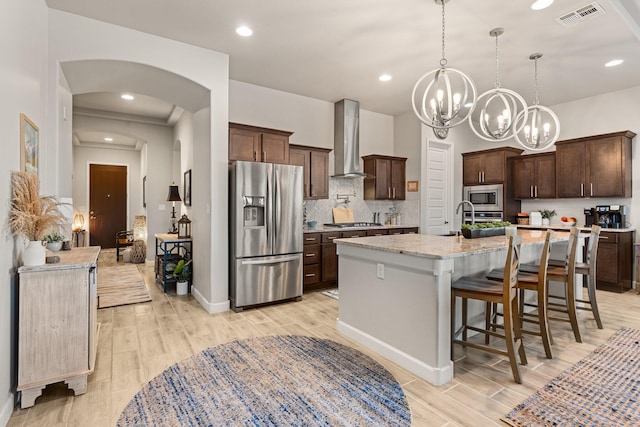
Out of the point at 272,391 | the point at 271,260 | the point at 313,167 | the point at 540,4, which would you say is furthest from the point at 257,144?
the point at 540,4

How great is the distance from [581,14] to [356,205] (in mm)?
3987

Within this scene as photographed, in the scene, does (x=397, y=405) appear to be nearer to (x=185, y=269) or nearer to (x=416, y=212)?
(x=185, y=269)

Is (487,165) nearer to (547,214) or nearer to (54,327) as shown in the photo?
(547,214)

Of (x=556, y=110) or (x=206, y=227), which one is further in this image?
(x=556, y=110)

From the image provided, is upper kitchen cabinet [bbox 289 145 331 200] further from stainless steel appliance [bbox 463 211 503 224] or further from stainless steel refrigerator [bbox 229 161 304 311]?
stainless steel appliance [bbox 463 211 503 224]

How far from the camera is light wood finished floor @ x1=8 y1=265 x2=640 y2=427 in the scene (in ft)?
6.55

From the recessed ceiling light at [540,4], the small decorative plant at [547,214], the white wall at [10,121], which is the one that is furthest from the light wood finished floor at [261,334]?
the recessed ceiling light at [540,4]

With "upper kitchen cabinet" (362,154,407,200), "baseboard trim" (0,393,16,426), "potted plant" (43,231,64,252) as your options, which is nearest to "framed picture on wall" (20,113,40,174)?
"potted plant" (43,231,64,252)

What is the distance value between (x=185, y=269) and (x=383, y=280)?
125 inches

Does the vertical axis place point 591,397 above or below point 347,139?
below

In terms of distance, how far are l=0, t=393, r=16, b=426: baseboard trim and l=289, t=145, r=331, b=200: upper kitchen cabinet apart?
12.8ft

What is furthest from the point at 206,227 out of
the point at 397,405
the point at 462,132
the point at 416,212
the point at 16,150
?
the point at 462,132

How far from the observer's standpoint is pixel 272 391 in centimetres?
219

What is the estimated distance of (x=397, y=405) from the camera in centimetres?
203
